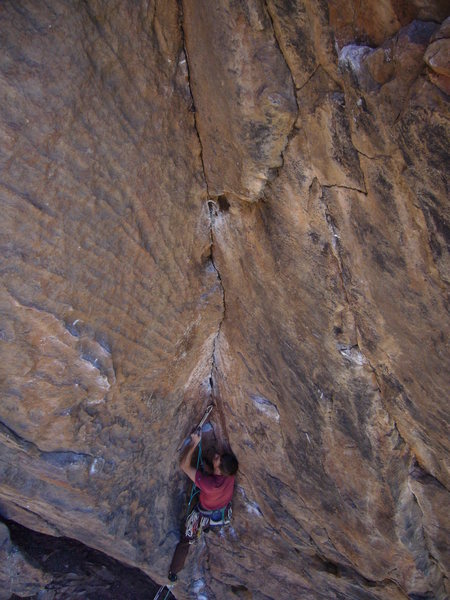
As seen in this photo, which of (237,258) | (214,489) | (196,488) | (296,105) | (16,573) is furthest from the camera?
(16,573)

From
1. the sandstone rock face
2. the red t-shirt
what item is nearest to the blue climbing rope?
the red t-shirt

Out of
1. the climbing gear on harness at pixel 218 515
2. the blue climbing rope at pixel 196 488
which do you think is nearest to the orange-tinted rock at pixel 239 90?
the blue climbing rope at pixel 196 488

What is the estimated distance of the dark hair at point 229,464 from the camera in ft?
10.4

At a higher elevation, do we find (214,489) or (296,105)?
(296,105)

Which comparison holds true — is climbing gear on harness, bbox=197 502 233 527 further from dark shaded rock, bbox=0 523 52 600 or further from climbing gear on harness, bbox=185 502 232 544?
dark shaded rock, bbox=0 523 52 600

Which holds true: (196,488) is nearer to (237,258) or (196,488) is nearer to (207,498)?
(207,498)

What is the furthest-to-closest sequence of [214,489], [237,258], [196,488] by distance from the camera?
1. [196,488]
2. [214,489]
3. [237,258]

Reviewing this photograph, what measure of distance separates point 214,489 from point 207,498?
0.48ft

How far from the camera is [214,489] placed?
3135 mm

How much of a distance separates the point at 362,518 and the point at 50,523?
7.13ft

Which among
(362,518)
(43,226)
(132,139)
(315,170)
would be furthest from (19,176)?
(362,518)

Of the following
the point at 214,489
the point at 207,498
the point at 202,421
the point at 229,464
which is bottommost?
the point at 207,498

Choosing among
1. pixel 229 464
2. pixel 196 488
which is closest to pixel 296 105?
pixel 229 464

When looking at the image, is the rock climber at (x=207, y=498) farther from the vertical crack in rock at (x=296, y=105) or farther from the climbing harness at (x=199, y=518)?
the vertical crack in rock at (x=296, y=105)
